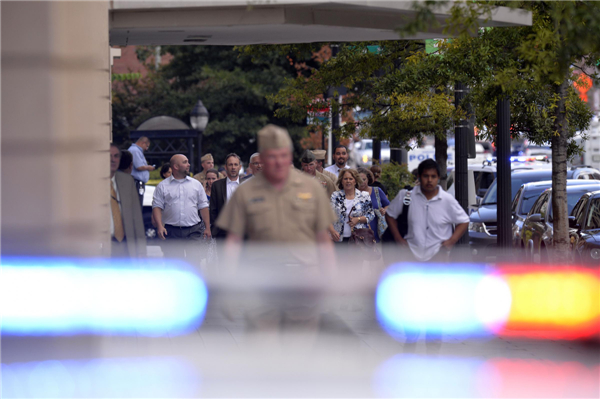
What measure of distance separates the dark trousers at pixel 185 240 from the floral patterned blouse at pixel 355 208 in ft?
6.65

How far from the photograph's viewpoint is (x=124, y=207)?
7.68 m

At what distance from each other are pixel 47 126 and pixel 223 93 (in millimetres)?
27894

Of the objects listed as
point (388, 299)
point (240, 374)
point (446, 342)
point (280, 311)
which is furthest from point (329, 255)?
point (388, 299)

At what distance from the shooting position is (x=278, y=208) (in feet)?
18.9

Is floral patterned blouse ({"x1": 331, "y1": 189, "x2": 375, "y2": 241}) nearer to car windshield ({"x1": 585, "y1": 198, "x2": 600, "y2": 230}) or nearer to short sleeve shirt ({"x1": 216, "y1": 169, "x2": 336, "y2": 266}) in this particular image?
car windshield ({"x1": 585, "y1": 198, "x2": 600, "y2": 230})

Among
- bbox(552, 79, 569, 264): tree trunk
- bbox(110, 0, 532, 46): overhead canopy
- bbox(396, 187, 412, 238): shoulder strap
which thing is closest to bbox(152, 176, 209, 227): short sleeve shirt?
bbox(110, 0, 532, 46): overhead canopy

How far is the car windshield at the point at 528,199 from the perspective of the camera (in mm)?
16359

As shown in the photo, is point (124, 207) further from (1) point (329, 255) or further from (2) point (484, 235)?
(2) point (484, 235)

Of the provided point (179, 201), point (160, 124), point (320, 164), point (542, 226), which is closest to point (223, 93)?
point (160, 124)

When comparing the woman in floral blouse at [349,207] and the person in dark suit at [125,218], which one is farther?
the woman in floral blouse at [349,207]

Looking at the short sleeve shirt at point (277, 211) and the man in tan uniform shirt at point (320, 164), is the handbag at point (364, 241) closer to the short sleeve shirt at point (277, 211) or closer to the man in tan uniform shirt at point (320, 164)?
the man in tan uniform shirt at point (320, 164)

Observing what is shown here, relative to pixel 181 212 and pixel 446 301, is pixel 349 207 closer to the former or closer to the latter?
pixel 446 301

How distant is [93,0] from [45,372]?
2814mm

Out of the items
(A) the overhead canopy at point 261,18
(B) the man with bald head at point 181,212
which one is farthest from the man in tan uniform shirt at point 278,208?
(B) the man with bald head at point 181,212
